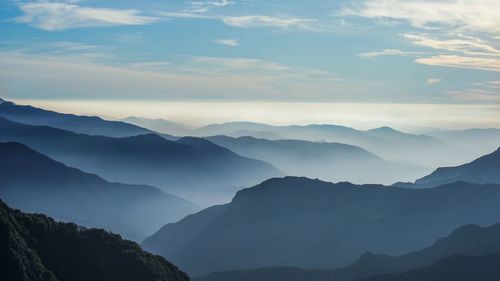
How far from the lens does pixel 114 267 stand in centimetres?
7650

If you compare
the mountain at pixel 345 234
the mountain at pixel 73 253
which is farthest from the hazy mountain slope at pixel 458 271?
the mountain at pixel 345 234

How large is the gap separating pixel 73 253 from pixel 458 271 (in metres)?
69.7

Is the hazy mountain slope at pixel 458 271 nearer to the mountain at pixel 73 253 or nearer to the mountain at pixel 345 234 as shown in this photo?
the mountain at pixel 73 253

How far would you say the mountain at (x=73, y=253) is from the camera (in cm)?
6888

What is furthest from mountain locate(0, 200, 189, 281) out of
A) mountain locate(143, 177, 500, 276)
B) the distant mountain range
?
mountain locate(143, 177, 500, 276)

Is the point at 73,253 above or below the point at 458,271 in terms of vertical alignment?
above

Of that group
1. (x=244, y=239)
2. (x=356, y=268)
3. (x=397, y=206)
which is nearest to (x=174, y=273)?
(x=356, y=268)

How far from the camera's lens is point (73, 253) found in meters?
75.6

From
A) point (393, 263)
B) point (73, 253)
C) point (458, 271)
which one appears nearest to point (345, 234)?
point (393, 263)

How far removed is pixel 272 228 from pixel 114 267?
125 metres

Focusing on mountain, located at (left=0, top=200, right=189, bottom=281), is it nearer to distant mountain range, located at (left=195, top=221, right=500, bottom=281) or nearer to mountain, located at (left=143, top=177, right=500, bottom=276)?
distant mountain range, located at (left=195, top=221, right=500, bottom=281)

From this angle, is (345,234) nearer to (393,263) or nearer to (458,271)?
(393,263)

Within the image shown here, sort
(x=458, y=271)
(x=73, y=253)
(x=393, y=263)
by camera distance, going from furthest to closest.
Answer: (x=393, y=263)
(x=458, y=271)
(x=73, y=253)

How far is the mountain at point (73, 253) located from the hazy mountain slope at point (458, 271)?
166 feet
